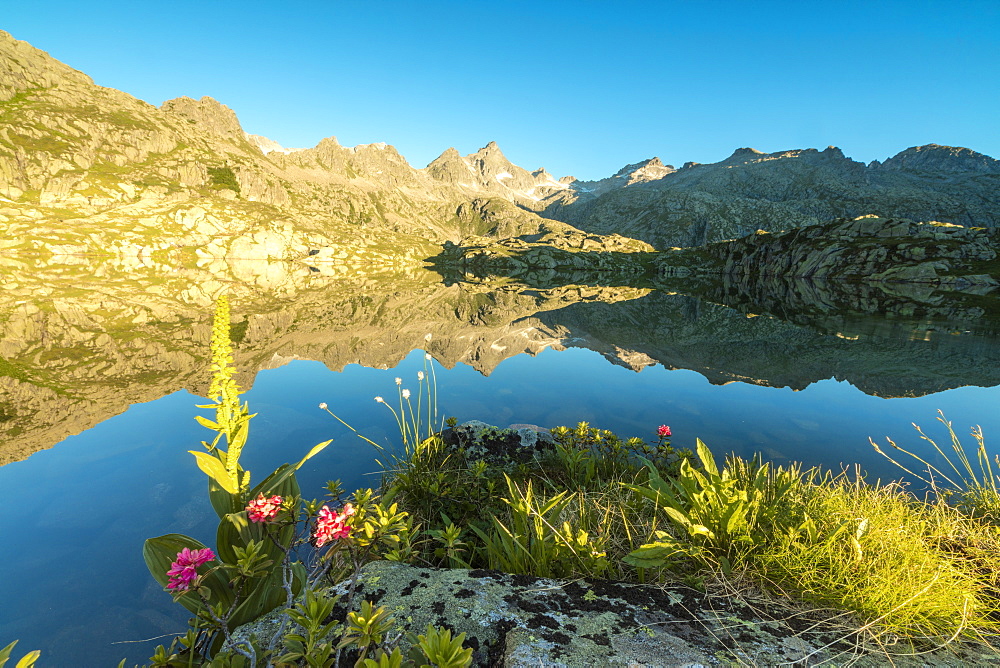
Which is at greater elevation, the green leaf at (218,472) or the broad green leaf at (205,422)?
the broad green leaf at (205,422)

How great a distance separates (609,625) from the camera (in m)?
2.78

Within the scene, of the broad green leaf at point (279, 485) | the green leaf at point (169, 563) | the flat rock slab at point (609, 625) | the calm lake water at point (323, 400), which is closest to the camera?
the flat rock slab at point (609, 625)

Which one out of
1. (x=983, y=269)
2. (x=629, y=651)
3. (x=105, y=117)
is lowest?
(x=629, y=651)

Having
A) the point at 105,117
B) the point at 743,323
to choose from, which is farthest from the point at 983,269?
the point at 105,117

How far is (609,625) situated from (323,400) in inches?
495

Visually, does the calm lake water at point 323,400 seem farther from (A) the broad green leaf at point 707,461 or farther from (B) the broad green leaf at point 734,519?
(B) the broad green leaf at point 734,519

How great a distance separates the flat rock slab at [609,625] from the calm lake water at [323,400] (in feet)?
15.1

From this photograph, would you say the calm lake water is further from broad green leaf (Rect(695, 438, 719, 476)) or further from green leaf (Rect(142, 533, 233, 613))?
broad green leaf (Rect(695, 438, 719, 476))

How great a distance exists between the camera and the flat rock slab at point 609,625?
2453 millimetres

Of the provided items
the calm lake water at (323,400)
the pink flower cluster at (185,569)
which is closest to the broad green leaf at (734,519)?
the pink flower cluster at (185,569)

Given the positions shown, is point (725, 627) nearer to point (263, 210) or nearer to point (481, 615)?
point (481, 615)

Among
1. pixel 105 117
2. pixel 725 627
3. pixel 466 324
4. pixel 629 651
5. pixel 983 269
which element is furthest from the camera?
pixel 105 117

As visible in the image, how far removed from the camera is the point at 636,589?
A: 3.28 metres

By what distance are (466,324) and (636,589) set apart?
26.3m
